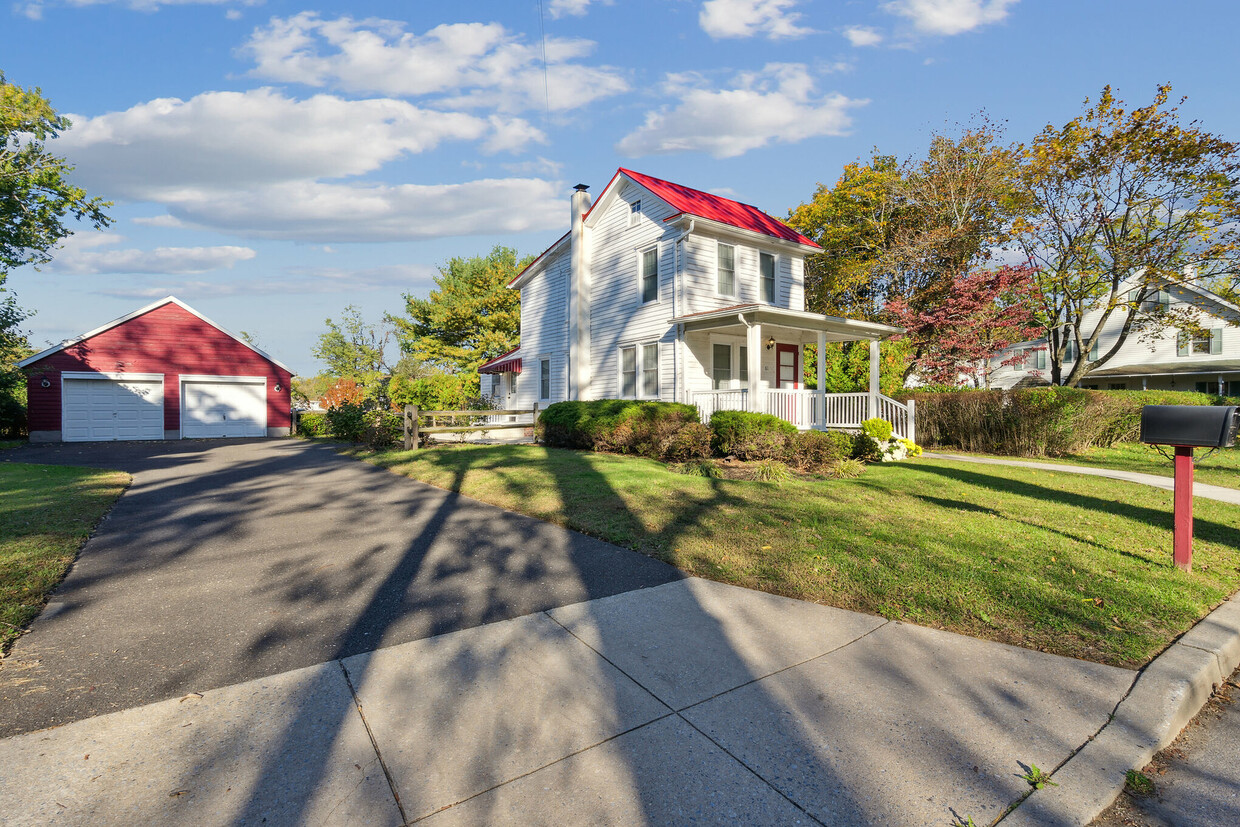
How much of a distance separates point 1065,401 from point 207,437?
2804cm

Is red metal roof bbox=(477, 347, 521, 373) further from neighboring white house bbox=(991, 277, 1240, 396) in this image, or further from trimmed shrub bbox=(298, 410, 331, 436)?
neighboring white house bbox=(991, 277, 1240, 396)

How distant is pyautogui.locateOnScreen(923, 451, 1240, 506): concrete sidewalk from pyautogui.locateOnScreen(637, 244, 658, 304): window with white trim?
8.24 metres

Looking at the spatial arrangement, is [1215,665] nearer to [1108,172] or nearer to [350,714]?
[350,714]

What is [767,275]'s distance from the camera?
663 inches

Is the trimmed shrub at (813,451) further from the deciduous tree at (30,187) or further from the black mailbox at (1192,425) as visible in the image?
the deciduous tree at (30,187)

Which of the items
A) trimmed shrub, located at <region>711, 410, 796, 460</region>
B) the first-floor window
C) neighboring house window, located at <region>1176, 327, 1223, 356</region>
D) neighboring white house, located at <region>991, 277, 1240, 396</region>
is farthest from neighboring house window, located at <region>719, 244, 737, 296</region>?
neighboring house window, located at <region>1176, 327, 1223, 356</region>

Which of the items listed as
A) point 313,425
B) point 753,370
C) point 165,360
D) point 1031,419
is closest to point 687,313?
point 753,370

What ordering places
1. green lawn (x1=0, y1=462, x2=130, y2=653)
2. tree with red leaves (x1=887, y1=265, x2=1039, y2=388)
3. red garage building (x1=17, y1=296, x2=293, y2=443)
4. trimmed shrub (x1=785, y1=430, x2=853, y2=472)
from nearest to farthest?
green lawn (x1=0, y1=462, x2=130, y2=653), trimmed shrub (x1=785, y1=430, x2=853, y2=472), red garage building (x1=17, y1=296, x2=293, y2=443), tree with red leaves (x1=887, y1=265, x2=1039, y2=388)

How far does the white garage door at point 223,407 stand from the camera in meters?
21.5

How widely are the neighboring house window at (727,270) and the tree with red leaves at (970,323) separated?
401 inches

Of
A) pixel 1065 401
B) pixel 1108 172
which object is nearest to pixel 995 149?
pixel 1108 172

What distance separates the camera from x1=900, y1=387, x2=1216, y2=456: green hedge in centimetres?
1318

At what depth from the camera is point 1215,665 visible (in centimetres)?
304

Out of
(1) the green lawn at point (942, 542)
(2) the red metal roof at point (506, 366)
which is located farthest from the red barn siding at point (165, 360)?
(1) the green lawn at point (942, 542)
